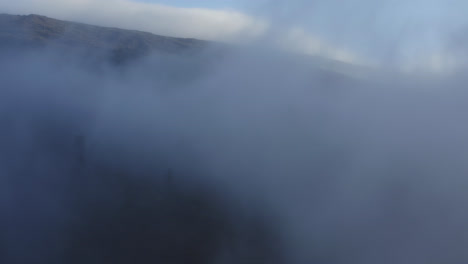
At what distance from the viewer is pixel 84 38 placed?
3469cm

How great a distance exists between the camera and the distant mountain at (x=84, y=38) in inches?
1253

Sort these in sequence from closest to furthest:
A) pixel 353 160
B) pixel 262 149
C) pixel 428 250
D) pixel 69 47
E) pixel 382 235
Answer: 1. pixel 428 250
2. pixel 382 235
3. pixel 353 160
4. pixel 262 149
5. pixel 69 47

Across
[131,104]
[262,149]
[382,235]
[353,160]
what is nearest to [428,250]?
[382,235]

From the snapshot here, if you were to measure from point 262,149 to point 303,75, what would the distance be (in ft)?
16.6

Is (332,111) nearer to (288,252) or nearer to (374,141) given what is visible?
(374,141)

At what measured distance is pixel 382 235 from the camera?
39.3 ft

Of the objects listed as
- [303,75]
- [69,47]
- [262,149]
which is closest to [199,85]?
[303,75]

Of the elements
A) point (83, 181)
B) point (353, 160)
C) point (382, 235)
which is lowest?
point (83, 181)

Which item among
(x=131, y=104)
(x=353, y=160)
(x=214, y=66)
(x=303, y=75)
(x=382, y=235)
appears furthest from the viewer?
(x=214, y=66)

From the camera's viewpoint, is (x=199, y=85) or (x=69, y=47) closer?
(x=199, y=85)

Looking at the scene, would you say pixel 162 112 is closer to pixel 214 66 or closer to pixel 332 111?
pixel 214 66

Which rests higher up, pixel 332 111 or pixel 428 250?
pixel 332 111

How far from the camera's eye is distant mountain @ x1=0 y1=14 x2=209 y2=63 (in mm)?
31828

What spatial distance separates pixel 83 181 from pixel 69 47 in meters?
18.7
